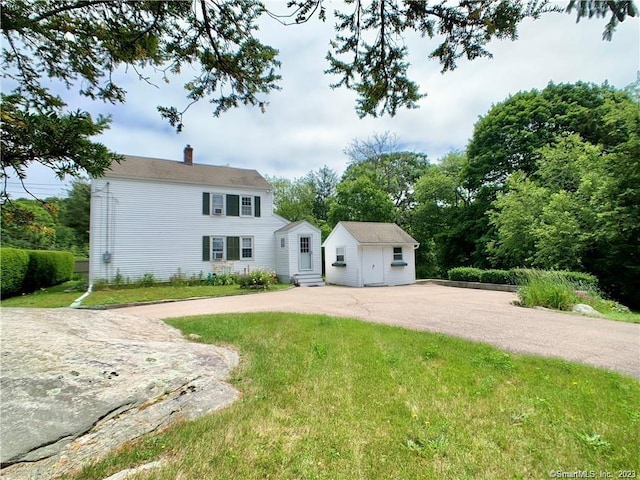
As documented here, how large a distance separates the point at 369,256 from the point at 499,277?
6.55m

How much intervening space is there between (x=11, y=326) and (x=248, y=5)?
4851 mm

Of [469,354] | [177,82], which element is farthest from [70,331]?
[469,354]

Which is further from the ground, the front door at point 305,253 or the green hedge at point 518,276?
the front door at point 305,253

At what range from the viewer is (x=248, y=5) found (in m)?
3.38

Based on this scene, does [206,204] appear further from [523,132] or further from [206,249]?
[523,132]

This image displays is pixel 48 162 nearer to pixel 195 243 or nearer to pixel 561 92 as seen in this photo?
pixel 195 243

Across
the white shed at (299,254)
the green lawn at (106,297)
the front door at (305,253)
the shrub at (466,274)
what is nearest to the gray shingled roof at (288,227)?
the white shed at (299,254)

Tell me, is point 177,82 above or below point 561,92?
below

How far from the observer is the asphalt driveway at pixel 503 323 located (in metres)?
4.98

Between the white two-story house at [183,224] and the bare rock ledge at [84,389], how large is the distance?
11.5 m

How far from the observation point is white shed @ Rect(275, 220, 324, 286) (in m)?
17.5

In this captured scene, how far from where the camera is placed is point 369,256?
17516 millimetres

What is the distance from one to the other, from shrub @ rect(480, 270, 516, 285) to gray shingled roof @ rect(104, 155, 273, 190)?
12.9m

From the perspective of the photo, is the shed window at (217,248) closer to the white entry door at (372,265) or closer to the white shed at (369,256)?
the white shed at (369,256)
